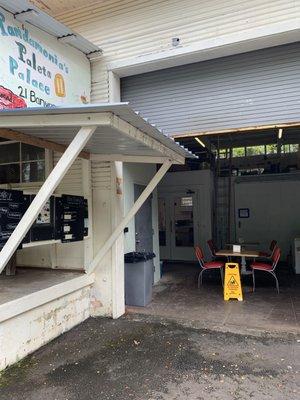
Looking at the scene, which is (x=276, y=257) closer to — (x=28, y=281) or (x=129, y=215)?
(x=129, y=215)

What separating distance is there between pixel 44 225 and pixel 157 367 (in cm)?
221

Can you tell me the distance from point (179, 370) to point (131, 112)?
2538 millimetres

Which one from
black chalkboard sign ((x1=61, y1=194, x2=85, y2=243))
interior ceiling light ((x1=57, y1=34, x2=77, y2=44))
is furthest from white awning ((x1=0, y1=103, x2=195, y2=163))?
interior ceiling light ((x1=57, y1=34, x2=77, y2=44))

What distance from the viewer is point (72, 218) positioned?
15.4 feet

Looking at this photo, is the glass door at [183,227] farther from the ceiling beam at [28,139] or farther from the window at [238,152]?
the ceiling beam at [28,139]

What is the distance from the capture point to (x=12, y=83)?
3.87 meters

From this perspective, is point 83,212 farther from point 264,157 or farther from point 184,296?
point 264,157

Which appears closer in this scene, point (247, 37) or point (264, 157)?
point (247, 37)

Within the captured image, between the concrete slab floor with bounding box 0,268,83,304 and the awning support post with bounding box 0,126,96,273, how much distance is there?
31.2 inches

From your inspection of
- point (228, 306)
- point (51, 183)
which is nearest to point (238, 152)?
point (228, 306)

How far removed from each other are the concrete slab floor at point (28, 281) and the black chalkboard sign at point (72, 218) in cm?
58

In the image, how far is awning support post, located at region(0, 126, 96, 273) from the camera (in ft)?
10.1

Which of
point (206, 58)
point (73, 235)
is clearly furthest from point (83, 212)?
point (206, 58)

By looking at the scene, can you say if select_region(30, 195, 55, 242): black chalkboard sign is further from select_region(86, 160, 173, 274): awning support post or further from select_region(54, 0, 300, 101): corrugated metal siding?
select_region(54, 0, 300, 101): corrugated metal siding
